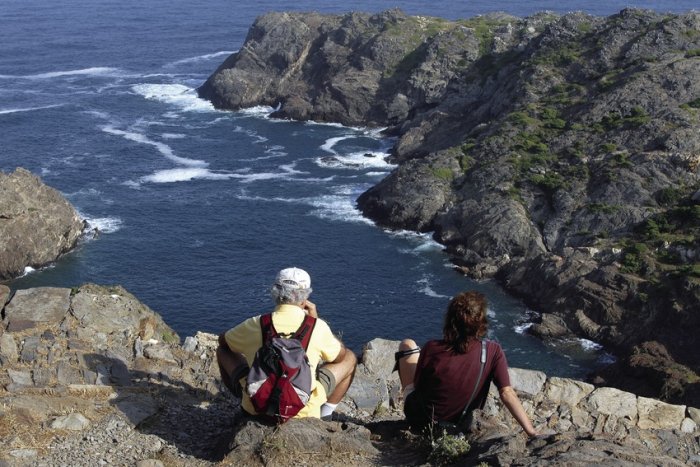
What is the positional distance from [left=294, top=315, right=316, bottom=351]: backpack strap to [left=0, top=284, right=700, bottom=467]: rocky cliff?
149 cm

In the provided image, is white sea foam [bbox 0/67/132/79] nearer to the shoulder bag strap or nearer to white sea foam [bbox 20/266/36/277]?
white sea foam [bbox 20/266/36/277]

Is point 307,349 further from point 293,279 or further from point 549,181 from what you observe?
point 549,181

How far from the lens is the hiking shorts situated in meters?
13.8

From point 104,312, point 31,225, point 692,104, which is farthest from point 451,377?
point 692,104

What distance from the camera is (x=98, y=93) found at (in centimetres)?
14050

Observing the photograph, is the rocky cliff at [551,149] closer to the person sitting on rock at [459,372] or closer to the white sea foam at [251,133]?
the white sea foam at [251,133]

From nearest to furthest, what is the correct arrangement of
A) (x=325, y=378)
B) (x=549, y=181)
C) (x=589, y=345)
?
(x=325, y=378) < (x=589, y=345) < (x=549, y=181)

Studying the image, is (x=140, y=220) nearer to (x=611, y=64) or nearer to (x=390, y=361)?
(x=611, y=64)

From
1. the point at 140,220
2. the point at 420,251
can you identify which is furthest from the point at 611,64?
the point at 140,220

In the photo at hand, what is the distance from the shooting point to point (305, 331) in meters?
13.1

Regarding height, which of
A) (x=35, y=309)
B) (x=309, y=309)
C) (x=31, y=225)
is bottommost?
(x=31, y=225)

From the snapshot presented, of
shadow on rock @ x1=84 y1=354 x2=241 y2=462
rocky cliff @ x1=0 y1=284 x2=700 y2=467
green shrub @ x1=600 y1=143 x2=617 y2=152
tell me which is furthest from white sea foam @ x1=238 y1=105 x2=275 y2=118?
shadow on rock @ x1=84 y1=354 x2=241 y2=462

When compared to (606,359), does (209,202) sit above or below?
above

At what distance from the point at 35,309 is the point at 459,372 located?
46.9ft
